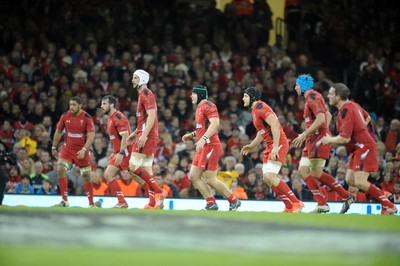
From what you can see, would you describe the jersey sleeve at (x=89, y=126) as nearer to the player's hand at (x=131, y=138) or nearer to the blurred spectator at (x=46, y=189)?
the player's hand at (x=131, y=138)

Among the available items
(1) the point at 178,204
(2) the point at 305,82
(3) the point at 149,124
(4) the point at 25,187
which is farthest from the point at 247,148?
(4) the point at 25,187

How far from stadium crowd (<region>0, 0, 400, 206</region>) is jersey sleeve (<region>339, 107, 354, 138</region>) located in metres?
5.15

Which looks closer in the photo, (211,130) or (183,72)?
(211,130)

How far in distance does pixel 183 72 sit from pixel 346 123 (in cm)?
1052

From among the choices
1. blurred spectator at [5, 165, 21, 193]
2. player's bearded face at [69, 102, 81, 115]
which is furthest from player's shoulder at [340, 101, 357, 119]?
blurred spectator at [5, 165, 21, 193]

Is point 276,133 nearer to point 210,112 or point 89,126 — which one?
point 210,112

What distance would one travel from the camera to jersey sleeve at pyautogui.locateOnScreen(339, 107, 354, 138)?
12.2 metres

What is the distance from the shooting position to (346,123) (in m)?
12.3

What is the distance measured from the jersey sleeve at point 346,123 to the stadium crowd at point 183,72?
5147 millimetres

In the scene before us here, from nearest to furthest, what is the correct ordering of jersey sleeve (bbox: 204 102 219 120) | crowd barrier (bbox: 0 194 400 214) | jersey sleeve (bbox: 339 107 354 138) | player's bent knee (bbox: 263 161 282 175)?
jersey sleeve (bbox: 339 107 354 138)
player's bent knee (bbox: 263 161 282 175)
jersey sleeve (bbox: 204 102 219 120)
crowd barrier (bbox: 0 194 400 214)

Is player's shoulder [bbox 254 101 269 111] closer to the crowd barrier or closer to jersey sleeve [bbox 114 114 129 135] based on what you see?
jersey sleeve [bbox 114 114 129 135]

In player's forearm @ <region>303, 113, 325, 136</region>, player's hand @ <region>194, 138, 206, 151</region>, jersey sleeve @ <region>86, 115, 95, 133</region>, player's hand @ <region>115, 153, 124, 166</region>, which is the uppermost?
player's forearm @ <region>303, 113, 325, 136</region>

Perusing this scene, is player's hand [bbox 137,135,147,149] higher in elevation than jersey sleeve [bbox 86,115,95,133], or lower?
lower

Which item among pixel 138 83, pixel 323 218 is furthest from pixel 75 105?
pixel 323 218
